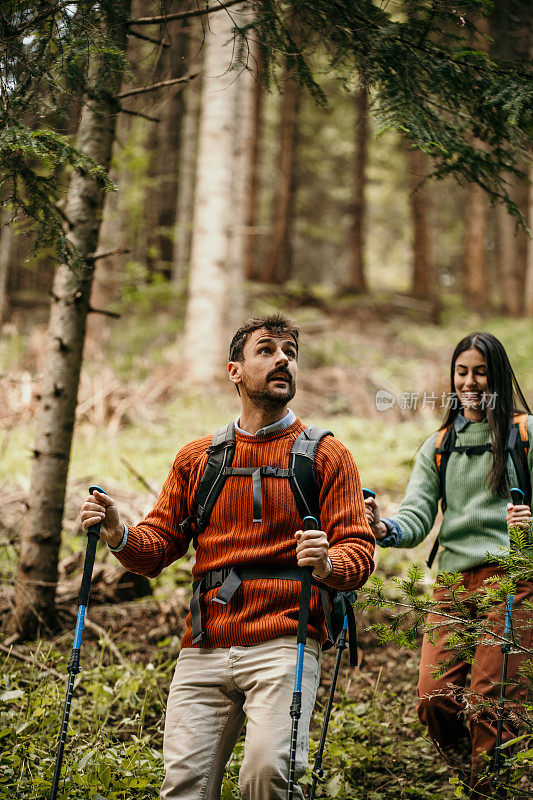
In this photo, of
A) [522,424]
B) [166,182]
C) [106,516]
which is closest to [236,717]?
[106,516]

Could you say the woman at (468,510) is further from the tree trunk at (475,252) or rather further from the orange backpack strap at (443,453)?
the tree trunk at (475,252)

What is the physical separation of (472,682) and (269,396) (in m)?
2.03

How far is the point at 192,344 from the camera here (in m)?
14.1

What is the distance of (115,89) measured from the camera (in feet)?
16.5

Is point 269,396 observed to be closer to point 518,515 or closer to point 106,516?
point 106,516

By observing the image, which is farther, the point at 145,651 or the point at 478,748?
the point at 145,651

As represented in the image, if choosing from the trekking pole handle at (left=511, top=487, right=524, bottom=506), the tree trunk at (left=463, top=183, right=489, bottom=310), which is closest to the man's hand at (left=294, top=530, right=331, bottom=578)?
the trekking pole handle at (left=511, top=487, right=524, bottom=506)

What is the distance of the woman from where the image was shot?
413 centimetres

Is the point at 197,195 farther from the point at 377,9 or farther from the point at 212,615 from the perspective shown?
the point at 212,615

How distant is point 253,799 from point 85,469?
22.1 feet

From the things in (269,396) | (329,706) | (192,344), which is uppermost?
(192,344)

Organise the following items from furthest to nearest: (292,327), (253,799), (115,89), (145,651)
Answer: (145,651) → (115,89) → (292,327) → (253,799)

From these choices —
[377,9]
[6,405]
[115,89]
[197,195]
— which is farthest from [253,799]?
[197,195]

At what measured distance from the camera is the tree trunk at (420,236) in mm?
23234
